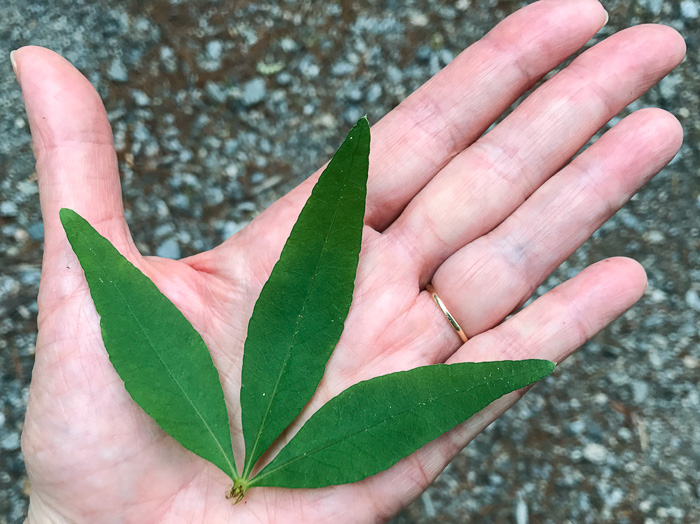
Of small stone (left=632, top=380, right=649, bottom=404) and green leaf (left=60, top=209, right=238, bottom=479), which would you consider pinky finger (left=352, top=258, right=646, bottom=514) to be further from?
small stone (left=632, top=380, right=649, bottom=404)

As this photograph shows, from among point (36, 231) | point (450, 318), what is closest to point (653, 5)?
point (450, 318)

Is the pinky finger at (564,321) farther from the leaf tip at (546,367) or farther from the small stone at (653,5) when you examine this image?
the small stone at (653,5)

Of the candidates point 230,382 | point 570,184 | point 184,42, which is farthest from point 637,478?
point 184,42

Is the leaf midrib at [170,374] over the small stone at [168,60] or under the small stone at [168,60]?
under

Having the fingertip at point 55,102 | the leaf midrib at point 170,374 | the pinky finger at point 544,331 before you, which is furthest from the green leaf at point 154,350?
the pinky finger at point 544,331

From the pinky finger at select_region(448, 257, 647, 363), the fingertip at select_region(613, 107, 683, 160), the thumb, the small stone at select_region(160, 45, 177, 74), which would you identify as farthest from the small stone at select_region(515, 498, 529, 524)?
the small stone at select_region(160, 45, 177, 74)

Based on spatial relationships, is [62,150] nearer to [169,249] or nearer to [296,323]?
[296,323]
